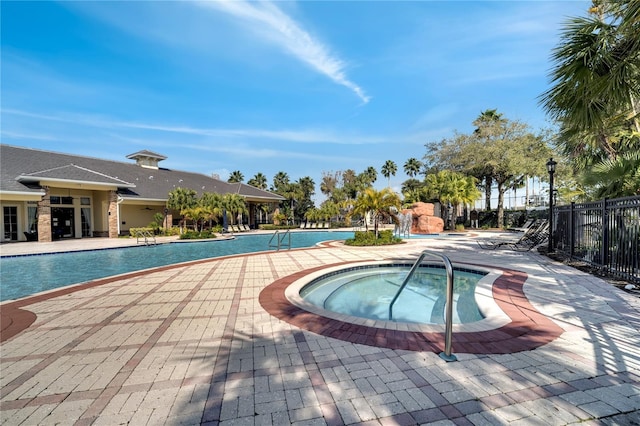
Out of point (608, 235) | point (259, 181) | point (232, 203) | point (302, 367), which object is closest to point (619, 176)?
point (608, 235)

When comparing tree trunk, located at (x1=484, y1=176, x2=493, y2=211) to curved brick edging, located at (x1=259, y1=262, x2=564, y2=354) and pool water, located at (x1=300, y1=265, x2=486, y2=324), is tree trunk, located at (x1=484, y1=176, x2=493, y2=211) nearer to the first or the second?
pool water, located at (x1=300, y1=265, x2=486, y2=324)

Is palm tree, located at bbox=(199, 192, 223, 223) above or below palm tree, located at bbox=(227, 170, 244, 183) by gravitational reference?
below

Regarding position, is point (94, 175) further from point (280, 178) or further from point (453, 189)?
point (453, 189)

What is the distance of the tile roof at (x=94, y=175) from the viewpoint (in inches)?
765

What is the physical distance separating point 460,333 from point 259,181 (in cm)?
4442

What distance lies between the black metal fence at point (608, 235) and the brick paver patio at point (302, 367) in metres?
1.63

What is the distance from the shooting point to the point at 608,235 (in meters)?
7.06

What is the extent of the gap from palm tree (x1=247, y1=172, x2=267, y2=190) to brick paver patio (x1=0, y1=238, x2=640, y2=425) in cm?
4120

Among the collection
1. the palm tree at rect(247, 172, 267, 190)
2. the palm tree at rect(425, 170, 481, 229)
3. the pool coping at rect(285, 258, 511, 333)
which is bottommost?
the pool coping at rect(285, 258, 511, 333)

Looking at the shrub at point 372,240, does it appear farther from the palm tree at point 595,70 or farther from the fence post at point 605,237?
the palm tree at point 595,70

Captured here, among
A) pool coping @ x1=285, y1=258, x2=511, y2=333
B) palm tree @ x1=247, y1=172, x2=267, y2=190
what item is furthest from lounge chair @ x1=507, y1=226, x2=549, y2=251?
palm tree @ x1=247, y1=172, x2=267, y2=190

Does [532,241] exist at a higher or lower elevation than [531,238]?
lower

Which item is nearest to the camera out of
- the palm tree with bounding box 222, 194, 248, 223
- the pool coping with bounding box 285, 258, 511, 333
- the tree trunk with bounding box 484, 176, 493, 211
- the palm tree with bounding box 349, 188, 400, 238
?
the pool coping with bounding box 285, 258, 511, 333

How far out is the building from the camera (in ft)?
63.6
